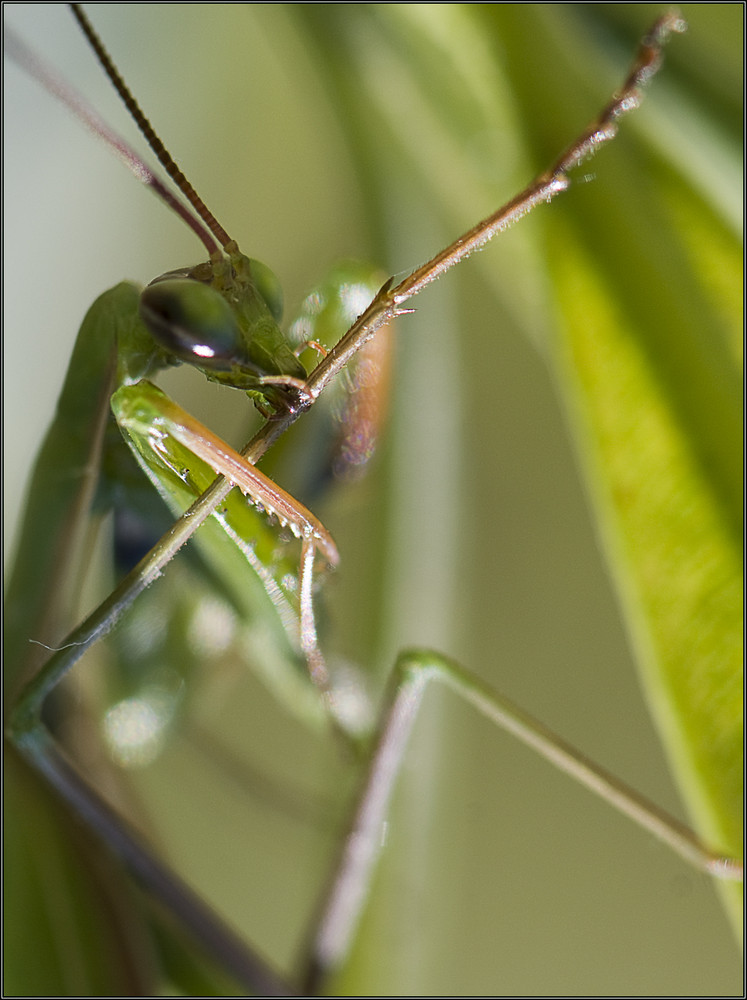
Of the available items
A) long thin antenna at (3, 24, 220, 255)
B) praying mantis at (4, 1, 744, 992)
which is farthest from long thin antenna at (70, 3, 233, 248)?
praying mantis at (4, 1, 744, 992)

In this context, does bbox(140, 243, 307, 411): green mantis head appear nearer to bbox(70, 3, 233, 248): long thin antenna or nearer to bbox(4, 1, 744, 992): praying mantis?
bbox(70, 3, 233, 248): long thin antenna

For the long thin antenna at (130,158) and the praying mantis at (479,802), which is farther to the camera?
the praying mantis at (479,802)

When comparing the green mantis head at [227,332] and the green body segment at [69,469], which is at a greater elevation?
the green mantis head at [227,332]

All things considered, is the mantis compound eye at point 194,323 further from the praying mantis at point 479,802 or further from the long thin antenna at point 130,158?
the praying mantis at point 479,802

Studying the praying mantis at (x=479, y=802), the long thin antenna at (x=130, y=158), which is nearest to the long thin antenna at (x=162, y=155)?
the long thin antenna at (x=130, y=158)

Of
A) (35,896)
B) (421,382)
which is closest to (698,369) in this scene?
(421,382)

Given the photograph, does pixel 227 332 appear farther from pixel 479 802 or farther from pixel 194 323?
pixel 479 802

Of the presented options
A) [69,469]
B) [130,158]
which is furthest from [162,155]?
[69,469]
